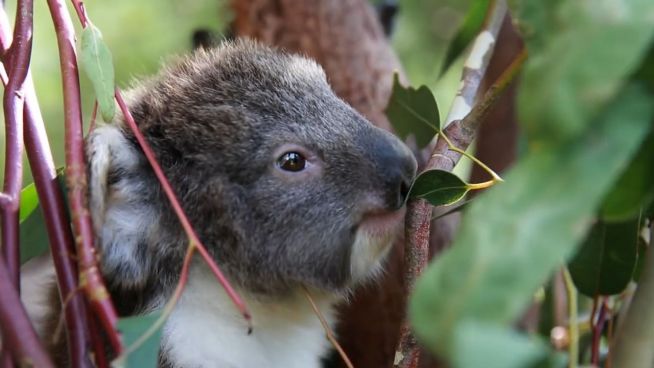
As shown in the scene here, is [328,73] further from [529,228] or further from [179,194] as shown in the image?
[529,228]

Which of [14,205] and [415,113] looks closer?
[14,205]

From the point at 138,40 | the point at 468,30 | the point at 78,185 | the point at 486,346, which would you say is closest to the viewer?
the point at 486,346

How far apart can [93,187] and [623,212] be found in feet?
2.41

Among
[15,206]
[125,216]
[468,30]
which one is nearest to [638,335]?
[15,206]

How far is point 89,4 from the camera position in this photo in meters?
4.31

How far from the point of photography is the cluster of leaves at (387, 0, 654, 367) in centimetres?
59

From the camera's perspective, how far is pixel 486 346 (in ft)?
1.86

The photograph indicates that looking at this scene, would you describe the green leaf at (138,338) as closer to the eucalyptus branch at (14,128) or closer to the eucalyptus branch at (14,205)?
the eucalyptus branch at (14,205)

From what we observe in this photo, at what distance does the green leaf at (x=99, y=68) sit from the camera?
1059 millimetres

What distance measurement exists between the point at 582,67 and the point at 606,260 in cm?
61

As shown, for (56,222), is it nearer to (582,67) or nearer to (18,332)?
(18,332)

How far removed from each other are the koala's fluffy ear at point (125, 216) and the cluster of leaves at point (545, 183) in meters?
0.80

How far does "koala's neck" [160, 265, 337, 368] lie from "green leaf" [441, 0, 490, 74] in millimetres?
654

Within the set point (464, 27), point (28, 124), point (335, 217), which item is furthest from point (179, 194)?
point (464, 27)
